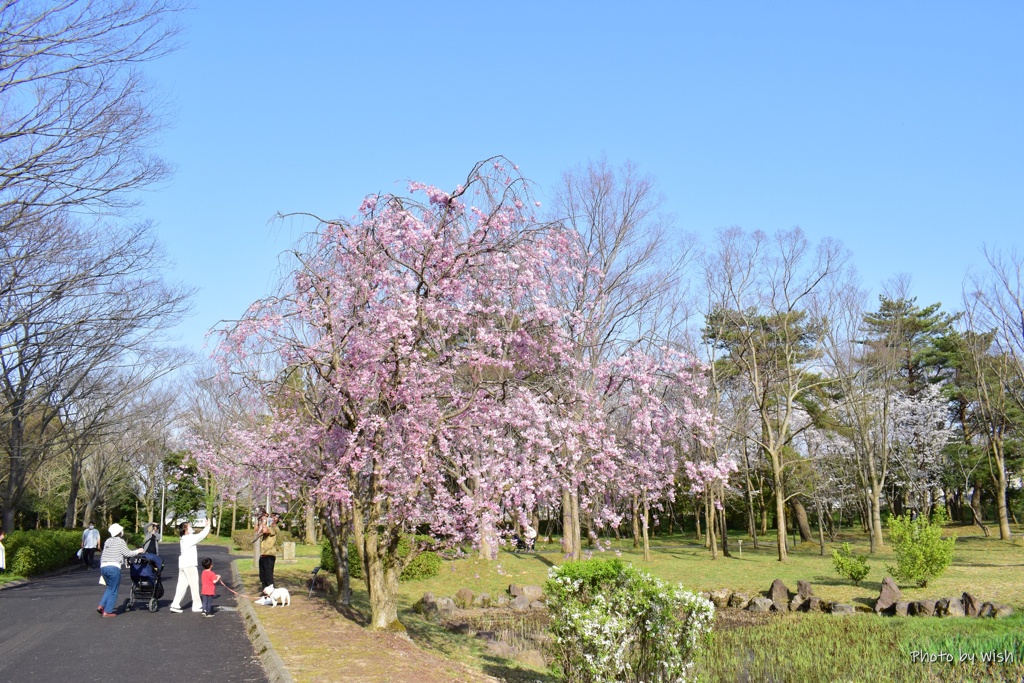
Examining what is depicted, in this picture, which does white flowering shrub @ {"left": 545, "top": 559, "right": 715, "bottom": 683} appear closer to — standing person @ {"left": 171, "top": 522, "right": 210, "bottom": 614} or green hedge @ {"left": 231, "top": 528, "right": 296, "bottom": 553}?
standing person @ {"left": 171, "top": 522, "right": 210, "bottom": 614}

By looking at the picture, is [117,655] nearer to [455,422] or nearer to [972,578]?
[455,422]

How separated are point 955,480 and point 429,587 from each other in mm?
31453

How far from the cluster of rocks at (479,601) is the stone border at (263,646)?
3841 mm

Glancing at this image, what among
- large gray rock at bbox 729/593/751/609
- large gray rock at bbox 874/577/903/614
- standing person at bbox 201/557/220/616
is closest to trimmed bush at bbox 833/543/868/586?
large gray rock at bbox 874/577/903/614

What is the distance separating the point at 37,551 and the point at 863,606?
22594 mm

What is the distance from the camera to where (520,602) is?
18.1 metres

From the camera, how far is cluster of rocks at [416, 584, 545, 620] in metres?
16.6

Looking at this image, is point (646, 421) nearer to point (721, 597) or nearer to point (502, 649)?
point (502, 649)

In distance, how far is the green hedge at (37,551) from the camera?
21.6 metres

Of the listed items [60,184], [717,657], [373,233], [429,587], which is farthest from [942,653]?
[60,184]

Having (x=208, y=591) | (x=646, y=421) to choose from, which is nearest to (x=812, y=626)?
(x=646, y=421)

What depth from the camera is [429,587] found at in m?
20.4

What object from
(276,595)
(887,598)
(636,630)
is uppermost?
(636,630)

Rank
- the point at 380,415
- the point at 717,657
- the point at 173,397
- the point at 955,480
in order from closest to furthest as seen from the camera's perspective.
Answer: the point at 380,415 < the point at 717,657 < the point at 173,397 < the point at 955,480
